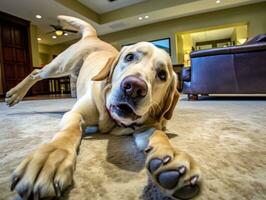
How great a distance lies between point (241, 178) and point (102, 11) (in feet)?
27.7

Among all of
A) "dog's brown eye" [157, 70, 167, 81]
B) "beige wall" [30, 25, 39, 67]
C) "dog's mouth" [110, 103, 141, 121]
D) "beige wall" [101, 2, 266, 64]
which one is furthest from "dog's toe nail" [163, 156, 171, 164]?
"beige wall" [30, 25, 39, 67]

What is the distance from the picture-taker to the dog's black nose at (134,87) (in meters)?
0.73

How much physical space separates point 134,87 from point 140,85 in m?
0.02

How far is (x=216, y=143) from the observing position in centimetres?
90

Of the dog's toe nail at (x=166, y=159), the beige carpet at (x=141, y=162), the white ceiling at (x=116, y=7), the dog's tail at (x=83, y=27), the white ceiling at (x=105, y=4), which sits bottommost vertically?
the beige carpet at (x=141, y=162)

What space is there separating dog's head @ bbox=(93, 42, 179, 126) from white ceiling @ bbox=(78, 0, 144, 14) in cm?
696

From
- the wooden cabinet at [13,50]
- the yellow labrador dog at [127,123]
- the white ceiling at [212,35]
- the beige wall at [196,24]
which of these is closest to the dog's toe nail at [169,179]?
the yellow labrador dog at [127,123]

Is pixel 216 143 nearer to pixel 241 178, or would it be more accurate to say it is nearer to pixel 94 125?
pixel 241 178

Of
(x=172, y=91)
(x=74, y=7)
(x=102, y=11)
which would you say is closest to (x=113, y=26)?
(x=102, y=11)

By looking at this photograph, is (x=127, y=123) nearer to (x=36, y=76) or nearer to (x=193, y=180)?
(x=193, y=180)

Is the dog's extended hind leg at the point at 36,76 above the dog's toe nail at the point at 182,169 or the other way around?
above

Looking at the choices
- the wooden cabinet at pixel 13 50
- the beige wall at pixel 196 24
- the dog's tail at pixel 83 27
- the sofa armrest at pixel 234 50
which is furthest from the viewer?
the beige wall at pixel 196 24

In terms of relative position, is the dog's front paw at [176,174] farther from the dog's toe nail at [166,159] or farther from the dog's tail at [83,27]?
the dog's tail at [83,27]

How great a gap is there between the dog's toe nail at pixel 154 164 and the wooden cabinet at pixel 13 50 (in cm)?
825
